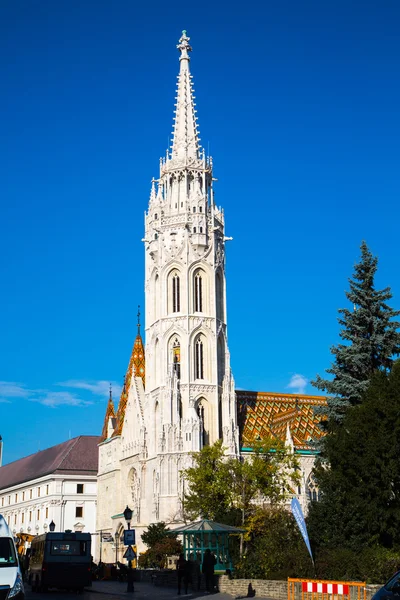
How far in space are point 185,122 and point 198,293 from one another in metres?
15.5

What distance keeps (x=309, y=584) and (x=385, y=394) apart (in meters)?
12.3

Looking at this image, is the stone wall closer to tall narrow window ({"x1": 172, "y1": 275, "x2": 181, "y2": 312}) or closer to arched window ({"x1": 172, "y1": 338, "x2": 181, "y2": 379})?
arched window ({"x1": 172, "y1": 338, "x2": 181, "y2": 379})

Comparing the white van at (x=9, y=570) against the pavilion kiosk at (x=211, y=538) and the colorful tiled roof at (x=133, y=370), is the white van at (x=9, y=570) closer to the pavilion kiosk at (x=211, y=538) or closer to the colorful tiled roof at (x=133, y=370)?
the pavilion kiosk at (x=211, y=538)

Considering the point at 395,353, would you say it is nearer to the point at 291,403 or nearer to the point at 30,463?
the point at 291,403

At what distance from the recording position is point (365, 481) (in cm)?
3159

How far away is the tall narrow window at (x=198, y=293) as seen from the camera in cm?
6306

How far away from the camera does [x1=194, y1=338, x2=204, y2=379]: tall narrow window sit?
61.6 meters

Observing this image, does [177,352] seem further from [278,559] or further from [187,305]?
[278,559]

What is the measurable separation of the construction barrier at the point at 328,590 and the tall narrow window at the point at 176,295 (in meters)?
41.7

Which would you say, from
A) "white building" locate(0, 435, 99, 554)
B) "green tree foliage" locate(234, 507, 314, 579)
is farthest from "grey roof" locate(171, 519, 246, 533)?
"white building" locate(0, 435, 99, 554)

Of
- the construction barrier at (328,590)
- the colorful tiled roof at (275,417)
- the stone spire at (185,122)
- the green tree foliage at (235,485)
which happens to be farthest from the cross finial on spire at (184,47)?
the construction barrier at (328,590)

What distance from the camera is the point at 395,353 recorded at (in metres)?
38.6

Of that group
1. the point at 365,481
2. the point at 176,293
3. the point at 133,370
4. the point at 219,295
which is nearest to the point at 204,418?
the point at 176,293

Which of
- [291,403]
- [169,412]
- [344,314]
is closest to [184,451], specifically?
[169,412]
